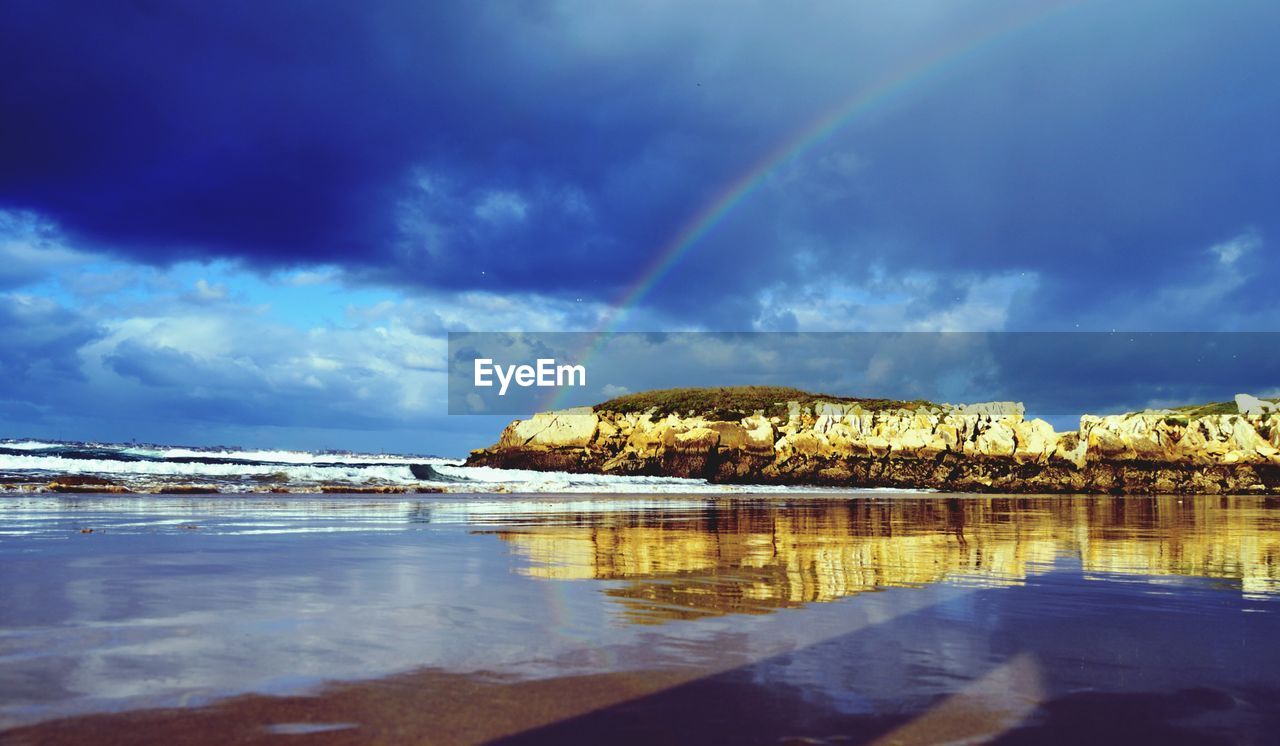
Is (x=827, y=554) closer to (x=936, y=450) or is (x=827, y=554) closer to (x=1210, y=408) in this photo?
(x=936, y=450)

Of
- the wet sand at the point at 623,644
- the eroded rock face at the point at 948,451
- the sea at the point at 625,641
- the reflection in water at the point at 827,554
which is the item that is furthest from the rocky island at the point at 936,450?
the wet sand at the point at 623,644

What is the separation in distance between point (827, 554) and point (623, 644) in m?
5.88

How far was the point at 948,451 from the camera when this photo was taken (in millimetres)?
54031

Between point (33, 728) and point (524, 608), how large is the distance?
330 cm

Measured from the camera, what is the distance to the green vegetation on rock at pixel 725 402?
6794 centimetres

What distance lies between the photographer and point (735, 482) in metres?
52.1

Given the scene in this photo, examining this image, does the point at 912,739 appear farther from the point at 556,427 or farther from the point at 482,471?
the point at 556,427

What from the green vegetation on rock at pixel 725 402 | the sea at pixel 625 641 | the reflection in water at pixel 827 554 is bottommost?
the reflection in water at pixel 827 554

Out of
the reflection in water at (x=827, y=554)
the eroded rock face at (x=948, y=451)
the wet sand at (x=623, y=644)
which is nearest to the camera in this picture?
the wet sand at (x=623, y=644)

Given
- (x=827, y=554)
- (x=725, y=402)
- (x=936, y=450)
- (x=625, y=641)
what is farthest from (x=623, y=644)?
(x=725, y=402)

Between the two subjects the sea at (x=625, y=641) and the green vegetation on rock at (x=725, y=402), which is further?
the green vegetation on rock at (x=725, y=402)

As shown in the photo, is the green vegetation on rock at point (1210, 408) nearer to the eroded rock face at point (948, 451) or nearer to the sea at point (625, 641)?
the eroded rock face at point (948, 451)

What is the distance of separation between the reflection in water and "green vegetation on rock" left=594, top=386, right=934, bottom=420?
46.5 m

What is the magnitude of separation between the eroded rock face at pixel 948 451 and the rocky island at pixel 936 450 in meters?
0.08
